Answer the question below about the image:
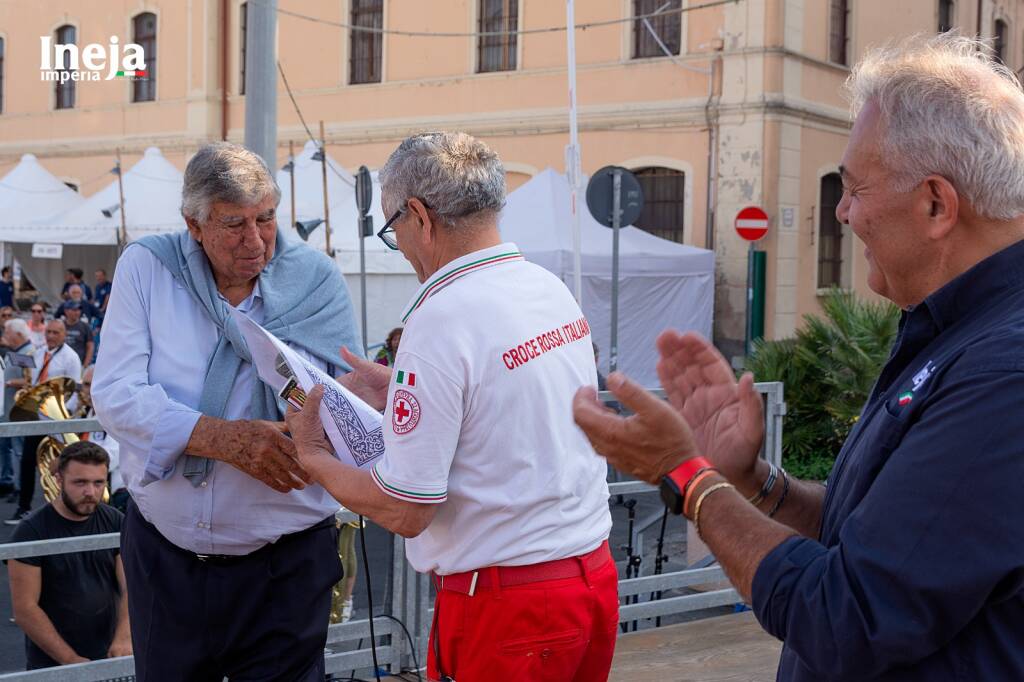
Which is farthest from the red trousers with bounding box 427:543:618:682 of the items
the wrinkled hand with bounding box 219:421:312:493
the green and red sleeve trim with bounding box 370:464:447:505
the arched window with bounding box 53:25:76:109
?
the arched window with bounding box 53:25:76:109

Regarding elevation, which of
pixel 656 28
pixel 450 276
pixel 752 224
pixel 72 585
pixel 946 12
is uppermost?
pixel 946 12

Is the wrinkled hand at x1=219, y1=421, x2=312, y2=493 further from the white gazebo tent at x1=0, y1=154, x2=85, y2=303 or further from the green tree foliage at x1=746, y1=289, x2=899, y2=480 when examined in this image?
the white gazebo tent at x1=0, y1=154, x2=85, y2=303

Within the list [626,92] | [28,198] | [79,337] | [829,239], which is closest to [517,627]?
[79,337]

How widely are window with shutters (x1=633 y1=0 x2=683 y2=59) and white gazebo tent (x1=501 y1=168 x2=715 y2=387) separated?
4085 millimetres

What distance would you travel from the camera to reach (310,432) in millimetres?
2803

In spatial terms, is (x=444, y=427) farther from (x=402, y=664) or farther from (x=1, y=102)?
(x=1, y=102)

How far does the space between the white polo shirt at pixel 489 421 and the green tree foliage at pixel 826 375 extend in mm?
6325

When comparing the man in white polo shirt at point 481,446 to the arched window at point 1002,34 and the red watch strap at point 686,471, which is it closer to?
the red watch strap at point 686,471

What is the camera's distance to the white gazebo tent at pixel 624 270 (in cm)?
1700

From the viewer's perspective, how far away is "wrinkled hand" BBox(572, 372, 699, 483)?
1.81 metres

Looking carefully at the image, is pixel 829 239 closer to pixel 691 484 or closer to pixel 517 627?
pixel 517 627

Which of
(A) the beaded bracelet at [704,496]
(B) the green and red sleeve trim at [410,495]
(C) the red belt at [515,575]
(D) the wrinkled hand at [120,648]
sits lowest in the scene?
(D) the wrinkled hand at [120,648]

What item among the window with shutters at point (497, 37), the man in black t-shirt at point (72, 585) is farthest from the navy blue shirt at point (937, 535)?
the window with shutters at point (497, 37)

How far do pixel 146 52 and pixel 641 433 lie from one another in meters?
30.3
